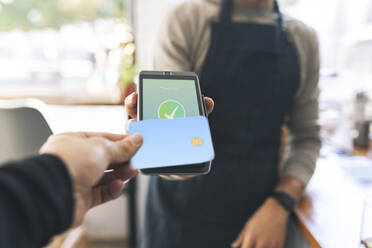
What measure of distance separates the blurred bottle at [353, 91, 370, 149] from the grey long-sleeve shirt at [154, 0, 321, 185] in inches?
18.4

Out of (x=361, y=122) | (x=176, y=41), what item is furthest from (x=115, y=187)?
(x=361, y=122)

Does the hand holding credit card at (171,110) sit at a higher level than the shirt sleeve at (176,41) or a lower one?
lower

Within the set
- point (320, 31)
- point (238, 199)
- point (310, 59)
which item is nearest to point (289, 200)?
point (238, 199)

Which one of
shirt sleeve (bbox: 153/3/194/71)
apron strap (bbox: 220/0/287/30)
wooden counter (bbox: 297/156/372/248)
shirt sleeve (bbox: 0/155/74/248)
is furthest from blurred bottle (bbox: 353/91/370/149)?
shirt sleeve (bbox: 0/155/74/248)

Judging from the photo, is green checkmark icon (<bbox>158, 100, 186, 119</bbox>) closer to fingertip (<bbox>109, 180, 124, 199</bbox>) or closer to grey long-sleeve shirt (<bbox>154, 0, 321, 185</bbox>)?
fingertip (<bbox>109, 180, 124, 199</bbox>)

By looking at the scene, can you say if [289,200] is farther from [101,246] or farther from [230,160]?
[101,246]

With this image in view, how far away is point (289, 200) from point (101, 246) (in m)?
1.25

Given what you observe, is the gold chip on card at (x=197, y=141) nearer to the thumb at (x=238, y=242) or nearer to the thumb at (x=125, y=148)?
the thumb at (x=125, y=148)

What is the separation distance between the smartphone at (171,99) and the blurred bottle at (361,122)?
1.01 meters

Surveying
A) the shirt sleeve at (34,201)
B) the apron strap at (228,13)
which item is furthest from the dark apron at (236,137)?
the shirt sleeve at (34,201)

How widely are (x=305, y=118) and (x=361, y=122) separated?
1.66 ft

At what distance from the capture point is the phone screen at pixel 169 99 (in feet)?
0.97

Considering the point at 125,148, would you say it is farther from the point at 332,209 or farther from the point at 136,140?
the point at 332,209

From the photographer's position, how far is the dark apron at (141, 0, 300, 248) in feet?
2.11
